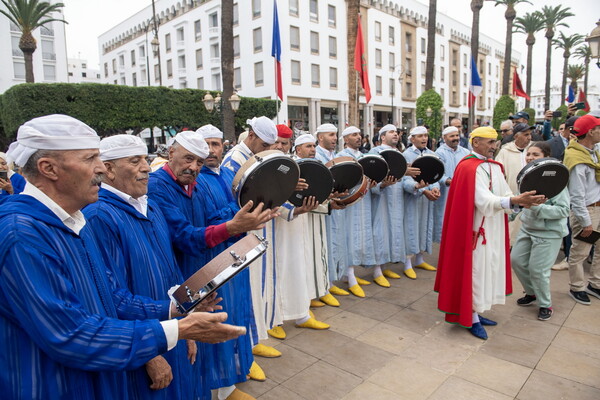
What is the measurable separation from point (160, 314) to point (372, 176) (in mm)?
3501

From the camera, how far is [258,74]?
3462 cm

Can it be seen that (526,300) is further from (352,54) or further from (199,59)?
(199,59)

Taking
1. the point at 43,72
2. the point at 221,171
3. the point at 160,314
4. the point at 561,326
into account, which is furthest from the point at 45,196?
the point at 43,72

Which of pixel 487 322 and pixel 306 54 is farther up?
pixel 306 54

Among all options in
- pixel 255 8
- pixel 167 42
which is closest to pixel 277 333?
pixel 255 8

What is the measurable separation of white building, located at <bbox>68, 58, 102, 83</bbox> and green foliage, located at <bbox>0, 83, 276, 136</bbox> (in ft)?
241

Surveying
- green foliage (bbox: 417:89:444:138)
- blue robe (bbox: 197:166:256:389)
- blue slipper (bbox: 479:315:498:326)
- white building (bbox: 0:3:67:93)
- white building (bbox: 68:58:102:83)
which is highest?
white building (bbox: 68:58:102:83)

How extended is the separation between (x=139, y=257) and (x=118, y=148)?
2.05ft

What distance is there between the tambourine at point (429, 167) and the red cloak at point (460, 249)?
1261 millimetres

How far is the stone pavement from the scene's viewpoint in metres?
3.12

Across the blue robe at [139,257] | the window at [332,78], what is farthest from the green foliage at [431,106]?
the blue robe at [139,257]

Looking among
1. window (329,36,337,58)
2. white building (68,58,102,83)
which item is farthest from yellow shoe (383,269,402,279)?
white building (68,58,102,83)

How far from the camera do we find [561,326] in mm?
4207

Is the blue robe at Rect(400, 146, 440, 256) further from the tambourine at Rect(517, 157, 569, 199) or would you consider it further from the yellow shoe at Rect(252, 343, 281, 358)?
the yellow shoe at Rect(252, 343, 281, 358)
